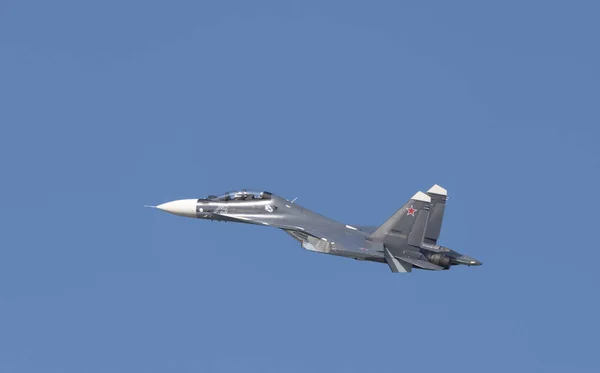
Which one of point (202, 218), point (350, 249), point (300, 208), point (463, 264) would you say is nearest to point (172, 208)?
point (202, 218)

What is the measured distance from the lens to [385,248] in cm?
6116

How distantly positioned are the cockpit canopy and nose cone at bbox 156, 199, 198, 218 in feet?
3.53

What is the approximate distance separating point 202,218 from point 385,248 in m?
11.4

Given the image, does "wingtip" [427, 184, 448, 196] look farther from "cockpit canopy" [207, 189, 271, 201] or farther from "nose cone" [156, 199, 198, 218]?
"nose cone" [156, 199, 198, 218]

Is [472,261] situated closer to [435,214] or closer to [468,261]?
[468,261]

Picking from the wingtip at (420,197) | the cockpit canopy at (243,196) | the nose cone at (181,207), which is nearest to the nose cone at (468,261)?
the wingtip at (420,197)

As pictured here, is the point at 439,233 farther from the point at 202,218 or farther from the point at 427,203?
the point at 202,218

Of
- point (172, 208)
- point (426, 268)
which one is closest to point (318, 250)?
point (426, 268)

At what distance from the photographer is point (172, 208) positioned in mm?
66875

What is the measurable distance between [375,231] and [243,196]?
835 centimetres

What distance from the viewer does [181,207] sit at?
6688 centimetres

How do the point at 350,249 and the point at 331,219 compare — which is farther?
the point at 331,219

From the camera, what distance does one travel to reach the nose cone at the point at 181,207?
6688 cm

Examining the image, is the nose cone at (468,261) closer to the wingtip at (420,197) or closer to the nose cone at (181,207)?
the wingtip at (420,197)
